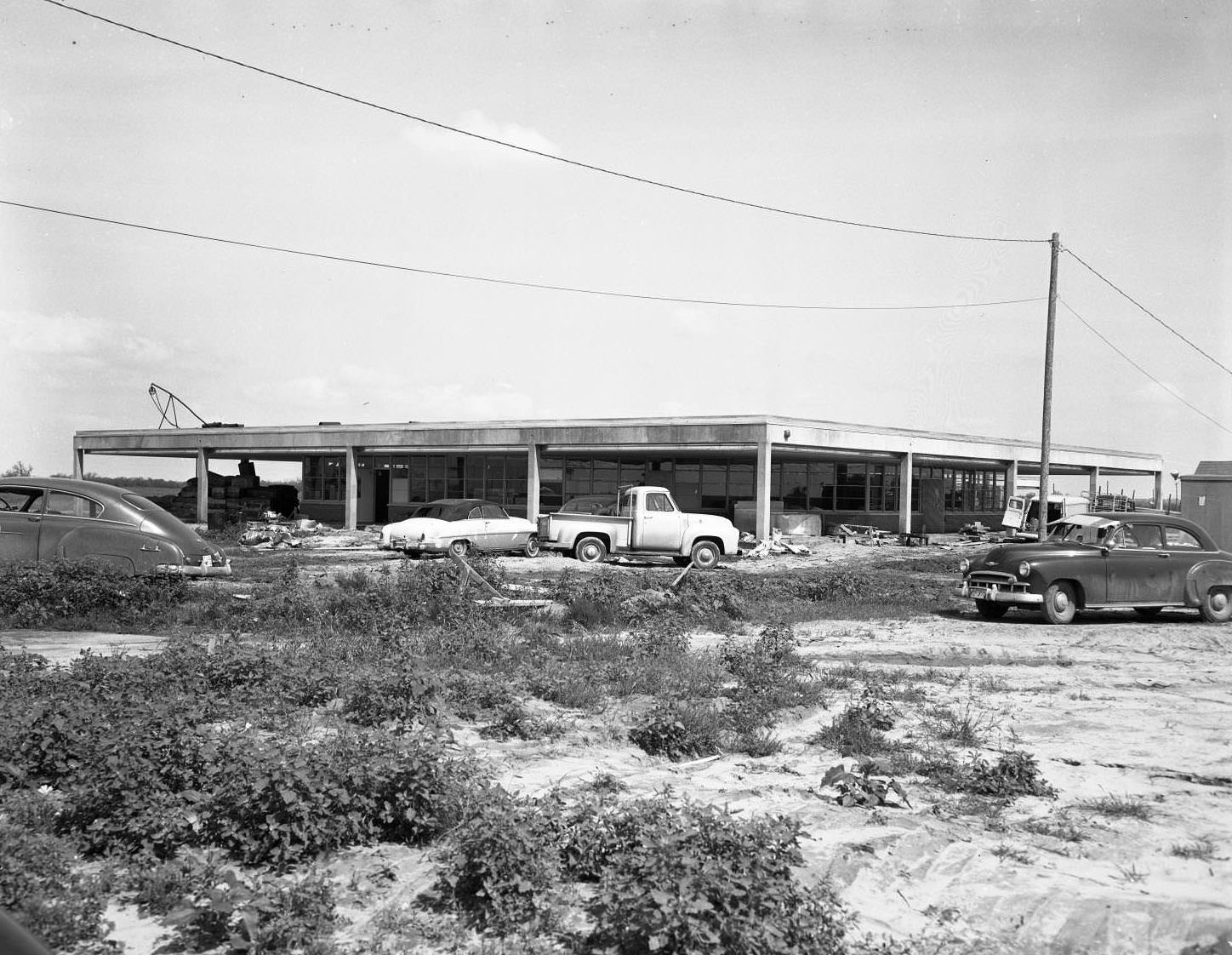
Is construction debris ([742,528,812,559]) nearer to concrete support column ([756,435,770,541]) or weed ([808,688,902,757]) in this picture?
concrete support column ([756,435,770,541])

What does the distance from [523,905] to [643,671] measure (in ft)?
17.9

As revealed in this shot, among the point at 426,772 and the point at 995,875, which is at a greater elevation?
the point at 426,772

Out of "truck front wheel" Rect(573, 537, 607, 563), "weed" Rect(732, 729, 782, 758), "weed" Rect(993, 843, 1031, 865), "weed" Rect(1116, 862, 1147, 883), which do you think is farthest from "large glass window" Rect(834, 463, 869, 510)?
"weed" Rect(1116, 862, 1147, 883)

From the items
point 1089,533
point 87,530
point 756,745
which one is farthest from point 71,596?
point 1089,533

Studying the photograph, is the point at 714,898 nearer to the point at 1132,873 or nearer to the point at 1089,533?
the point at 1132,873

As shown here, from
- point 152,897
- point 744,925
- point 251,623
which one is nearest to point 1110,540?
point 251,623

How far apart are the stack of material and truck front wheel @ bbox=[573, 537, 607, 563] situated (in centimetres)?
1916

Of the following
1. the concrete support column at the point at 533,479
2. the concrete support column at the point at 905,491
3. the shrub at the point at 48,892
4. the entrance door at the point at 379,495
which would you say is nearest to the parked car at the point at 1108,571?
the shrub at the point at 48,892

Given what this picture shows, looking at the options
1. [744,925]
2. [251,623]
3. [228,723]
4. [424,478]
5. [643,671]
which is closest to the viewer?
[744,925]

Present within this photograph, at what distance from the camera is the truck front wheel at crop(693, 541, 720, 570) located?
24.5 m

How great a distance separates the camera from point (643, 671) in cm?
991

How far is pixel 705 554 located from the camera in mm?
24703

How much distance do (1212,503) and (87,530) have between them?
29495mm

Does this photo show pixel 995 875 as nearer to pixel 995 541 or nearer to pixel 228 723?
pixel 228 723
